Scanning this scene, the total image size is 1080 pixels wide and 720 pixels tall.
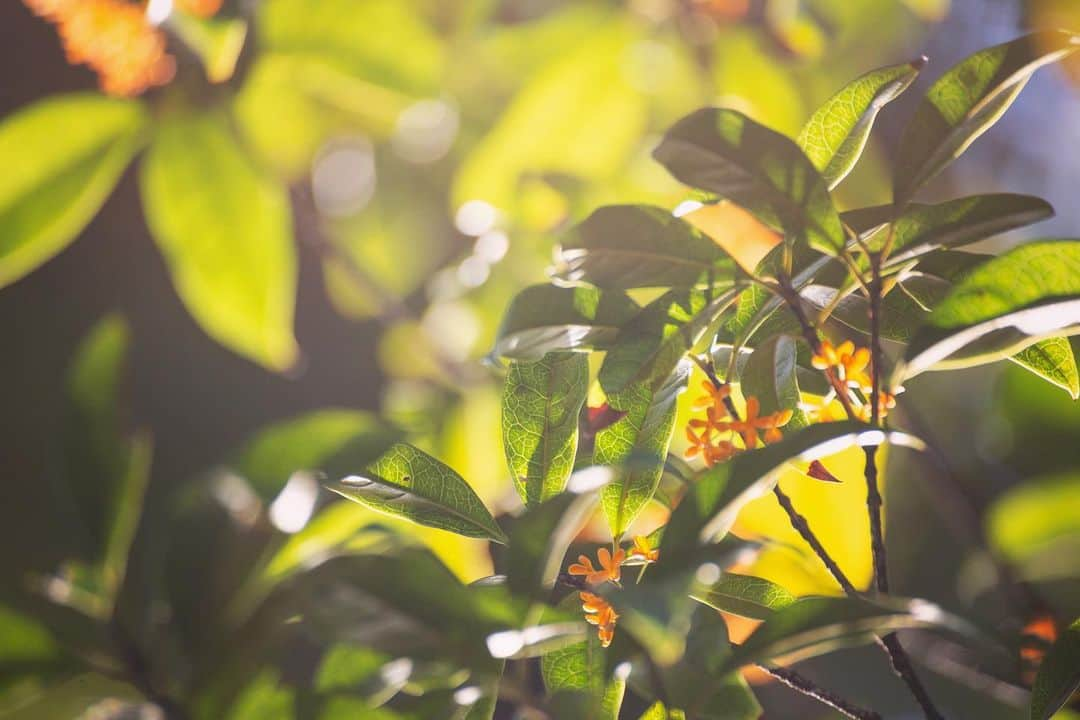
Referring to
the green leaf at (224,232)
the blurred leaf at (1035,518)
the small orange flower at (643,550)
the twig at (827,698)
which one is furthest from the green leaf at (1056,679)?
the green leaf at (224,232)

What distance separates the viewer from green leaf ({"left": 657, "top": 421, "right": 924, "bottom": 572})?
0.33 m

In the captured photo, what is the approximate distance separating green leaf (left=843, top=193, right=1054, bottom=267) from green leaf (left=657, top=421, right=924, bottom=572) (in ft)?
0.36

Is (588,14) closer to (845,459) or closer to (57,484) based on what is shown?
(845,459)

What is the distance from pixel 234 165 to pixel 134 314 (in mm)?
806

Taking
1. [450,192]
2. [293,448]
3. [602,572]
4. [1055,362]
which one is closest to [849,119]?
[1055,362]

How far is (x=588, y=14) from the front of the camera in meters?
1.16

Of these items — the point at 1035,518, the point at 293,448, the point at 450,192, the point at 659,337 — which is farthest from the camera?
the point at 450,192

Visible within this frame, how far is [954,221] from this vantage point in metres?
0.41

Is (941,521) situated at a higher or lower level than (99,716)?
lower

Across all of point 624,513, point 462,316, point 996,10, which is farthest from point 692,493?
point 996,10

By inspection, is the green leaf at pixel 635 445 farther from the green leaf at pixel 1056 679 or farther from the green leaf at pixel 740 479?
the green leaf at pixel 1056 679

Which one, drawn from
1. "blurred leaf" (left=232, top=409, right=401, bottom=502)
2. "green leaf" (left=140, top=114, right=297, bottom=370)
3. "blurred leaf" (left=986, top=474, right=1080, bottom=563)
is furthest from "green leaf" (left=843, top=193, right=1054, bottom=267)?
"green leaf" (left=140, top=114, right=297, bottom=370)

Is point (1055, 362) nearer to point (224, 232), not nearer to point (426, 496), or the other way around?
point (426, 496)

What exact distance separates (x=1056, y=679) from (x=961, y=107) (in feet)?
0.92
